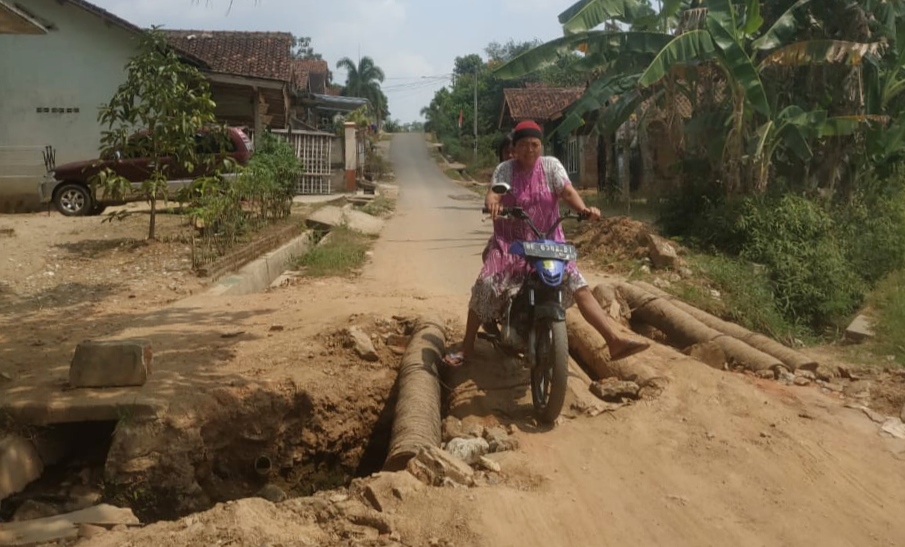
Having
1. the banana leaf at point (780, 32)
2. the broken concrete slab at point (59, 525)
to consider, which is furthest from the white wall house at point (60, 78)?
the broken concrete slab at point (59, 525)

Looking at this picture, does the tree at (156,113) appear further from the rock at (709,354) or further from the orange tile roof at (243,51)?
the orange tile roof at (243,51)

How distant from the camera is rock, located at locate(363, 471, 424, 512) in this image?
11.9 feet

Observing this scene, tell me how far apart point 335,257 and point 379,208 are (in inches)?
396

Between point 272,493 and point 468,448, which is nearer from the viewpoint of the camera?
point 468,448

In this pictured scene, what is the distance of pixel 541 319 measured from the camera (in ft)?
15.6

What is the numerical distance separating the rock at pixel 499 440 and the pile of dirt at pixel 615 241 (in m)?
6.35

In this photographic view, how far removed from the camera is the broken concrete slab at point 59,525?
11.5 ft

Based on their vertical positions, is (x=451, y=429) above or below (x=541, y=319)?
below

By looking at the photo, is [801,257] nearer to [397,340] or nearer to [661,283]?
[661,283]

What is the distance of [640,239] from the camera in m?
11.0

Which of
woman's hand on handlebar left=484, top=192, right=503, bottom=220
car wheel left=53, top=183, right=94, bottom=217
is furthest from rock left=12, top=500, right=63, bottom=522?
car wheel left=53, top=183, right=94, bottom=217

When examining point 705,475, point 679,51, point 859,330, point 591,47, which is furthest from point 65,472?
point 591,47

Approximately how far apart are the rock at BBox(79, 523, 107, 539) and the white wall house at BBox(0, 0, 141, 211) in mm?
17601

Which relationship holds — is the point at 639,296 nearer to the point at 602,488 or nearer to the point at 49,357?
the point at 602,488
